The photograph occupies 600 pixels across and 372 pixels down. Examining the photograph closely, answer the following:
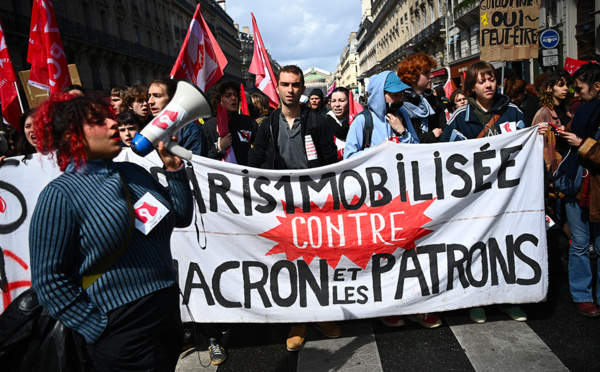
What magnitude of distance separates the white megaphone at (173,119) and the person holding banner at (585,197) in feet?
9.48

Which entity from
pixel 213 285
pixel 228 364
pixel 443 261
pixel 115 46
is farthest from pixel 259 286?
pixel 115 46

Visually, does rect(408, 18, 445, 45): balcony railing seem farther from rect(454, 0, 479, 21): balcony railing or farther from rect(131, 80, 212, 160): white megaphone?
rect(131, 80, 212, 160): white megaphone

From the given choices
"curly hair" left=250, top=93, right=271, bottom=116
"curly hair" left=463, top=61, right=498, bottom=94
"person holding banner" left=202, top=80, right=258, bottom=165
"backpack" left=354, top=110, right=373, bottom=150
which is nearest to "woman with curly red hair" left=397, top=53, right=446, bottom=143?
"curly hair" left=463, top=61, right=498, bottom=94

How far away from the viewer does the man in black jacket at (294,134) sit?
368 cm

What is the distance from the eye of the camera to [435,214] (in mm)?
3438

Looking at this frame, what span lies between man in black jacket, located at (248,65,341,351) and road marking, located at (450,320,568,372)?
1027 millimetres

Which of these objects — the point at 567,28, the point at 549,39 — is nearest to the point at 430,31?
the point at 567,28

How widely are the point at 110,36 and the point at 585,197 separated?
1420 inches

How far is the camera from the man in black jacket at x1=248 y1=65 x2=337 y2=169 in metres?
3.68

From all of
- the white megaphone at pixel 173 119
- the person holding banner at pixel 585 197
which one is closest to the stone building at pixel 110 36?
the person holding banner at pixel 585 197

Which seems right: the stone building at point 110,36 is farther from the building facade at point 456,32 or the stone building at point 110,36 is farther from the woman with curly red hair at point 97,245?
the woman with curly red hair at point 97,245

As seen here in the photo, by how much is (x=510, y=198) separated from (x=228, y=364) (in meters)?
2.45

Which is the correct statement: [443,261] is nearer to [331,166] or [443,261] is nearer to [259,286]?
[331,166]

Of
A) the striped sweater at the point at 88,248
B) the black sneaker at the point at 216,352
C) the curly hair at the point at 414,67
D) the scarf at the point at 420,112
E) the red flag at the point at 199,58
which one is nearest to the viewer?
the striped sweater at the point at 88,248
